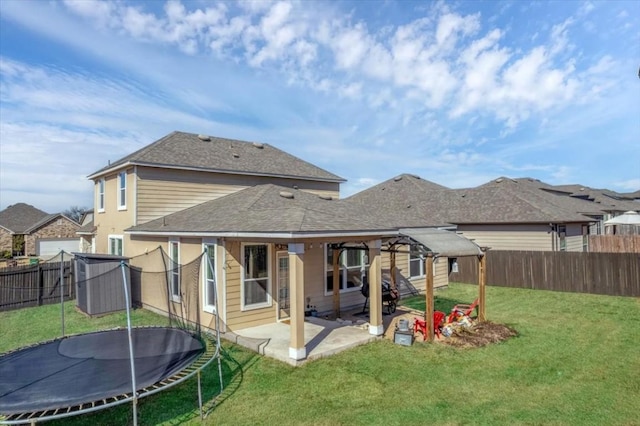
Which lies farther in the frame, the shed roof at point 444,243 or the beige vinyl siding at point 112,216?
the beige vinyl siding at point 112,216

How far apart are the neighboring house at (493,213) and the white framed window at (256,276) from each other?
6.42 meters

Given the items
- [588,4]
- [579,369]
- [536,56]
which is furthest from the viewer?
[536,56]

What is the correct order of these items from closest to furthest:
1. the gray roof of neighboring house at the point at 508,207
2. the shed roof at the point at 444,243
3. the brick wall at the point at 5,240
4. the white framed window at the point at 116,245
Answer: the shed roof at the point at 444,243, the white framed window at the point at 116,245, the gray roof of neighboring house at the point at 508,207, the brick wall at the point at 5,240

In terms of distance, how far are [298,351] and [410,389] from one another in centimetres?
214

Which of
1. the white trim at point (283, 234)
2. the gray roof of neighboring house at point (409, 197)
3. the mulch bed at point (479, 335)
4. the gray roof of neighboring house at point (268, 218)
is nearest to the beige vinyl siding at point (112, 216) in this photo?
the gray roof of neighboring house at point (268, 218)

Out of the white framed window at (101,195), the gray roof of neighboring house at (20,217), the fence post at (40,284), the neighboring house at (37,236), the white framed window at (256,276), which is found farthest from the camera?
the gray roof of neighboring house at (20,217)

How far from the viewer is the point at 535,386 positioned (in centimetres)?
579

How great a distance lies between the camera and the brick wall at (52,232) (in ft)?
106

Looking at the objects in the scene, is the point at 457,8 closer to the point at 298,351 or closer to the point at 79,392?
Result: the point at 298,351

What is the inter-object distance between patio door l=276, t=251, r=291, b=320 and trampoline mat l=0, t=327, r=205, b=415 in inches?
124

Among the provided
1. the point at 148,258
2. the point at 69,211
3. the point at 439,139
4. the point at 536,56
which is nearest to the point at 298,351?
the point at 148,258

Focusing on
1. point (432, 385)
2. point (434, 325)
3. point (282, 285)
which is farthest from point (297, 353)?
point (434, 325)

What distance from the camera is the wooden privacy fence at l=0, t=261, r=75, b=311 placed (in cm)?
1184

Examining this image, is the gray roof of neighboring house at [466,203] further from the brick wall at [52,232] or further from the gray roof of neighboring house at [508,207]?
the brick wall at [52,232]
